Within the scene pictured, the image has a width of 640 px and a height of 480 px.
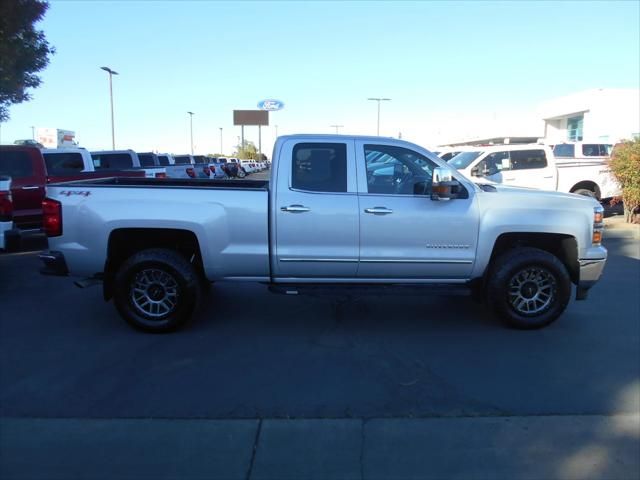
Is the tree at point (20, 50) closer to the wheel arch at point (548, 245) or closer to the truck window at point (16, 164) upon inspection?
the truck window at point (16, 164)

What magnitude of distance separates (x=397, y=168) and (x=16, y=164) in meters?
8.61

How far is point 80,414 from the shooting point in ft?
13.1

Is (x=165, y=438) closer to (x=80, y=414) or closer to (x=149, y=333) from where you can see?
(x=80, y=414)

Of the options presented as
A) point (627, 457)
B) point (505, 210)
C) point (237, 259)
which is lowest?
point (627, 457)

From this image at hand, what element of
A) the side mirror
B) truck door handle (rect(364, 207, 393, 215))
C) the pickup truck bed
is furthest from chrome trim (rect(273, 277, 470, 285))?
the pickup truck bed

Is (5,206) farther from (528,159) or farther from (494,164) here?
(528,159)

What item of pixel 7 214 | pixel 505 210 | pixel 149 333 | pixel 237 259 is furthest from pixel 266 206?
pixel 7 214

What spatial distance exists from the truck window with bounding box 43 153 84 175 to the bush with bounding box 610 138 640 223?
43.0 ft

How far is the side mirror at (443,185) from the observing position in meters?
5.53

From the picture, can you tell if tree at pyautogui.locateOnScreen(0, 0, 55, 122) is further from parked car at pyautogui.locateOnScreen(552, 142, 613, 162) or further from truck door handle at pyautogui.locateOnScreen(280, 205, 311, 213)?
parked car at pyautogui.locateOnScreen(552, 142, 613, 162)

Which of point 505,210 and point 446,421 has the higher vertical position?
point 505,210

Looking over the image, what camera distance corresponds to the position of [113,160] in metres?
17.1

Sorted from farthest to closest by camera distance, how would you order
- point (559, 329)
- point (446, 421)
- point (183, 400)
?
point (559, 329)
point (183, 400)
point (446, 421)

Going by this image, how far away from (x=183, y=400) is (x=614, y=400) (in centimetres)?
331
